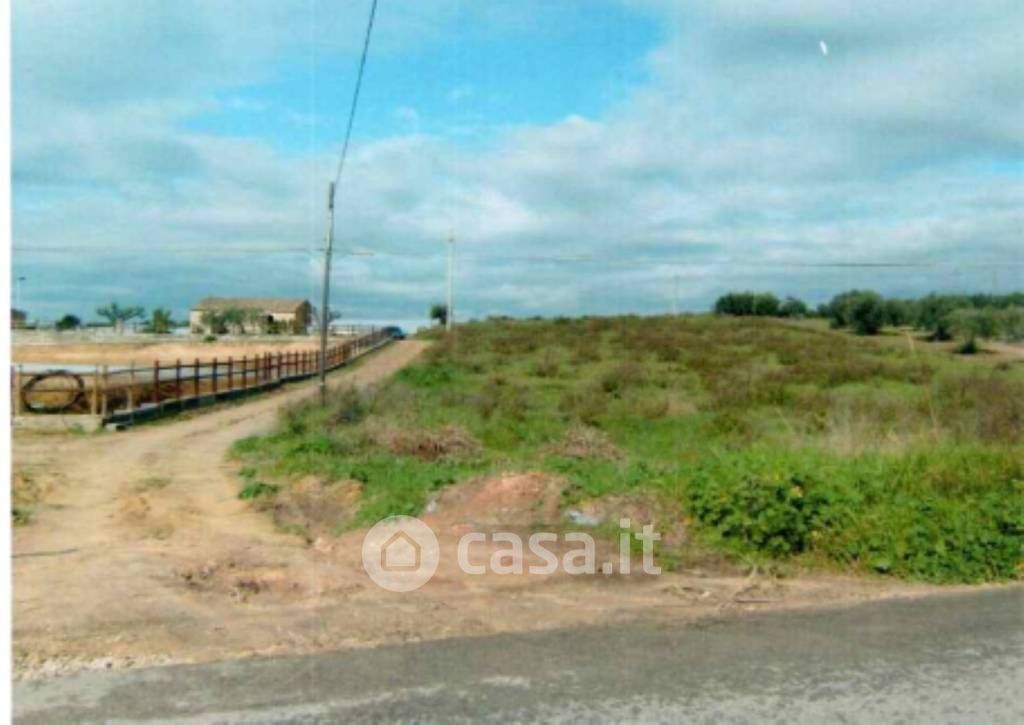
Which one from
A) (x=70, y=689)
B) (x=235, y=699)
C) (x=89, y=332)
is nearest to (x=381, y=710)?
(x=235, y=699)

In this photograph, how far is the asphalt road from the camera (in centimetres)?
489

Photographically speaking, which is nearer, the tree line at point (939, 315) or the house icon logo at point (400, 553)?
the house icon logo at point (400, 553)

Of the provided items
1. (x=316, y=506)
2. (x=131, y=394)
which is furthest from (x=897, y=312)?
(x=316, y=506)

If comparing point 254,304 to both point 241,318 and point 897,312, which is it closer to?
point 241,318

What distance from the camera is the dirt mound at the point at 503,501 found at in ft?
32.2

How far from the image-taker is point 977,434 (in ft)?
53.5

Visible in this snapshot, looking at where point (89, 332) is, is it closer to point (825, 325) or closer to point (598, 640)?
point (825, 325)

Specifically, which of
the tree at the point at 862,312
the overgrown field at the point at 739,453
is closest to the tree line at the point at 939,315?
the tree at the point at 862,312

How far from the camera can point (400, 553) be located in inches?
352

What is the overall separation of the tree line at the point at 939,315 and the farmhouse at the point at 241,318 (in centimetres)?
4907

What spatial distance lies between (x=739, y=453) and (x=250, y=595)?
591 cm

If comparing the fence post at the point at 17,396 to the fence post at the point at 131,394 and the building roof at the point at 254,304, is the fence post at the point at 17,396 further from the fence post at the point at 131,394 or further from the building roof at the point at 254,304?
the building roof at the point at 254,304

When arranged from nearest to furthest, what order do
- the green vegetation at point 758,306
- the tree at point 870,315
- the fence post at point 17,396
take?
the fence post at point 17,396
the tree at point 870,315
the green vegetation at point 758,306

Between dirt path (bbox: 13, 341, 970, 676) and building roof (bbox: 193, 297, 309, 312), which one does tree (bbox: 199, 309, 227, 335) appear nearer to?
building roof (bbox: 193, 297, 309, 312)
